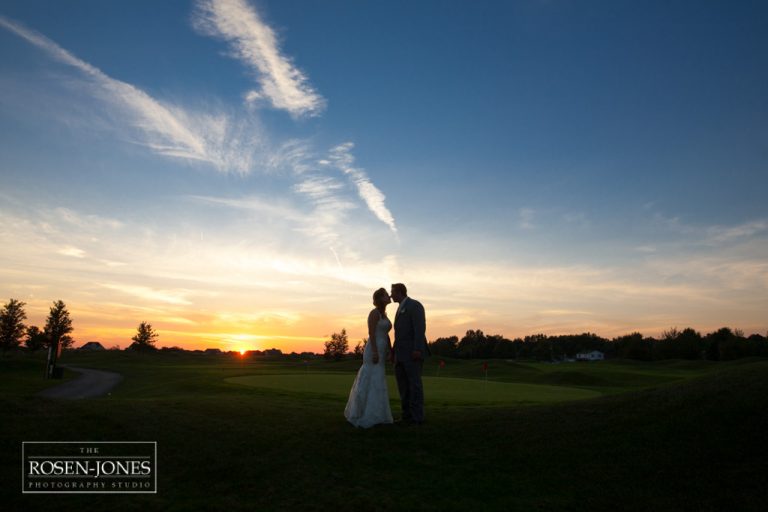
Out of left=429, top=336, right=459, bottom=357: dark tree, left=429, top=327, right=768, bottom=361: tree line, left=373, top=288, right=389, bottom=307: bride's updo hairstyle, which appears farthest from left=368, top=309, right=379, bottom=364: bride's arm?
left=429, top=336, right=459, bottom=357: dark tree

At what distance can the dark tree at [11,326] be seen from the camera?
70062 mm

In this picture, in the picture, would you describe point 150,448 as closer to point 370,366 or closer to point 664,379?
point 370,366

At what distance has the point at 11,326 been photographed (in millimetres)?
70625

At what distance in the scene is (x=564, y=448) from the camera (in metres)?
8.80

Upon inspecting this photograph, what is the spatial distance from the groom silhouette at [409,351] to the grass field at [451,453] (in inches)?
20.7

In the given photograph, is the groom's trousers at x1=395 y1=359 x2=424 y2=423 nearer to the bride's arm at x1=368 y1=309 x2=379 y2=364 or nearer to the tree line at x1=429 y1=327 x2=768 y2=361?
the bride's arm at x1=368 y1=309 x2=379 y2=364

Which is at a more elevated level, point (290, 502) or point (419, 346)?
point (419, 346)

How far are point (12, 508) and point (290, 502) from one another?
137 inches

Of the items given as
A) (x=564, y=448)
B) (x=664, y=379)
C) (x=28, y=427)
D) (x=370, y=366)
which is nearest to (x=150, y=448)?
(x=28, y=427)

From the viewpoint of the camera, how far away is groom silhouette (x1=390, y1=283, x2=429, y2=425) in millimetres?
11273

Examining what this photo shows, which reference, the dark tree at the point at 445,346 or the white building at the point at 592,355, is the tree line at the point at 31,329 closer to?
the dark tree at the point at 445,346

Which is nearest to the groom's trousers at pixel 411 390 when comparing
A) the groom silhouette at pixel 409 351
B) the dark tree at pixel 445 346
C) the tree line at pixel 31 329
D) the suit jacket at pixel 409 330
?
the groom silhouette at pixel 409 351

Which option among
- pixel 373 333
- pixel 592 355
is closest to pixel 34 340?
pixel 373 333

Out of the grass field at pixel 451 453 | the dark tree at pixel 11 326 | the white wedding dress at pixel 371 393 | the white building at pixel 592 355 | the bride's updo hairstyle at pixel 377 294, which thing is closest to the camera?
the grass field at pixel 451 453
